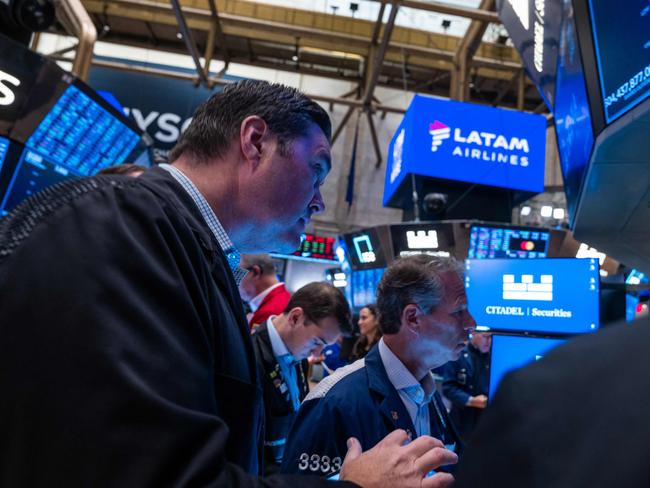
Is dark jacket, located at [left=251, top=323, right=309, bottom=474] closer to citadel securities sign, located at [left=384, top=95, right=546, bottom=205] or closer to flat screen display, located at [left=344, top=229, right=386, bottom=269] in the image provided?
flat screen display, located at [left=344, top=229, right=386, bottom=269]

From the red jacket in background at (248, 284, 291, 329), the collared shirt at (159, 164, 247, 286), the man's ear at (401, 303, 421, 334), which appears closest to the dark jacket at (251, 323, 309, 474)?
the man's ear at (401, 303, 421, 334)

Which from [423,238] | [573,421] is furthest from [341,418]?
[423,238]

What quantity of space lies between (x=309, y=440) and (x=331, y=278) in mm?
9209

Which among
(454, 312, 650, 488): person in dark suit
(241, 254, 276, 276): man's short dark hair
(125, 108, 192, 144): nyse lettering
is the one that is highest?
(125, 108, 192, 144): nyse lettering

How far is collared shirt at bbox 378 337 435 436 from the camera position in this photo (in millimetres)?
2008

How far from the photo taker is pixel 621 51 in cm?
192

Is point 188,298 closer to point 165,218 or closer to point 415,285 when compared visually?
point 165,218

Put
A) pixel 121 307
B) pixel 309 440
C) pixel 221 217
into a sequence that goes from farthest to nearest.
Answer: pixel 309 440
pixel 221 217
pixel 121 307

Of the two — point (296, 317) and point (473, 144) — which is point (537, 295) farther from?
point (473, 144)

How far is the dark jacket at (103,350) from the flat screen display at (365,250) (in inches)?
267

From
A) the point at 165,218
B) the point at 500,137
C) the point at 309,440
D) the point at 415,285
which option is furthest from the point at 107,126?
the point at 500,137

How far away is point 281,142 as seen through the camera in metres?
1.26

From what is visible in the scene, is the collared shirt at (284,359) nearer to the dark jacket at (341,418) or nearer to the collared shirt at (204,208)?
the dark jacket at (341,418)

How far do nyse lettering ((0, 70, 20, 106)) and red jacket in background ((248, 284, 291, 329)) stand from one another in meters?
2.48
